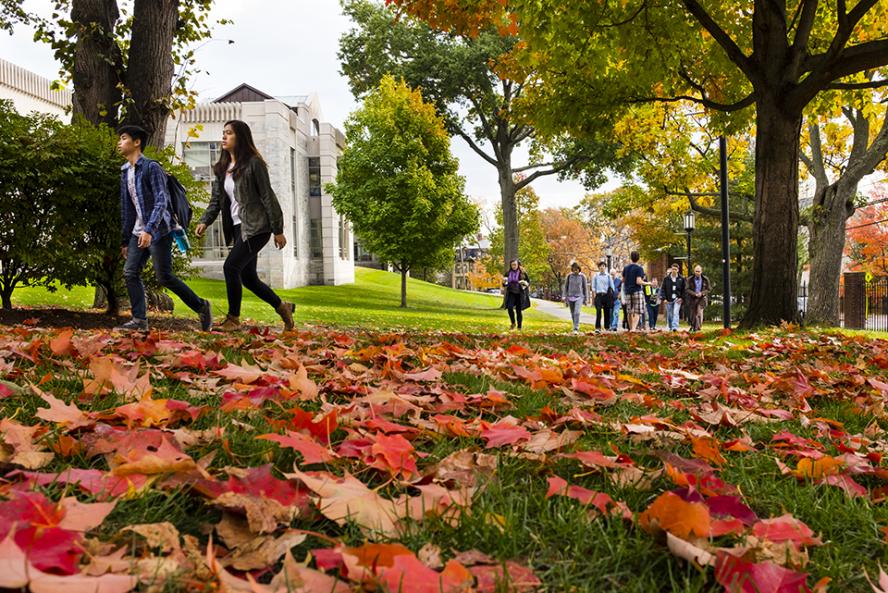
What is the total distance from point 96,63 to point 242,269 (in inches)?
246

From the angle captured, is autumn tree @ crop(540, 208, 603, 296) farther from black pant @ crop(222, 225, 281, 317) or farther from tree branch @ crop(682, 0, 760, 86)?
black pant @ crop(222, 225, 281, 317)

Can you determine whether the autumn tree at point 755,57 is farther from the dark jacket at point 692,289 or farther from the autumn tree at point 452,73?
the autumn tree at point 452,73

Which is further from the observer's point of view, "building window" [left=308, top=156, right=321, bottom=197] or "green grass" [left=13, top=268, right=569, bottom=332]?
"building window" [left=308, top=156, right=321, bottom=197]

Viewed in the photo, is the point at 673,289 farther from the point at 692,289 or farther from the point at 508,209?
the point at 508,209

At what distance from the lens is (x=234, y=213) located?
20.7ft

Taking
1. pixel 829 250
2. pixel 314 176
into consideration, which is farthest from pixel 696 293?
pixel 314 176

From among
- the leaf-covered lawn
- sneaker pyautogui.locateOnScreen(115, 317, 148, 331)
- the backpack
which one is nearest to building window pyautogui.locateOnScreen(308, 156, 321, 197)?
the backpack

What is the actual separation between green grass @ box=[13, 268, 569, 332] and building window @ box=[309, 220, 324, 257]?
354cm

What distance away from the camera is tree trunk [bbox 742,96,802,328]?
31.1 feet

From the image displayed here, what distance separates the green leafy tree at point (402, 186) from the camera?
29531 mm

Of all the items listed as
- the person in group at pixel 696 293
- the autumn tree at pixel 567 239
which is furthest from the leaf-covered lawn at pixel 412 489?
the autumn tree at pixel 567 239

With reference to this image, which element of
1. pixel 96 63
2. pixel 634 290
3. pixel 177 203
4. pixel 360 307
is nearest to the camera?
pixel 177 203

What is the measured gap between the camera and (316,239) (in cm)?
3878

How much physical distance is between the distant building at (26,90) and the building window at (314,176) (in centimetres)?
1443
